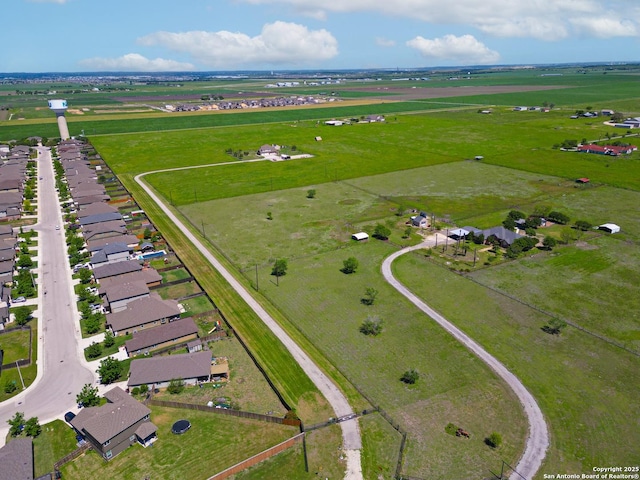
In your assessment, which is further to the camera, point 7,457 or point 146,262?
point 146,262

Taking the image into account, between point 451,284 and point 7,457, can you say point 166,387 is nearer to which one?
point 7,457

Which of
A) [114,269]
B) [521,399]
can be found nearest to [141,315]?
[114,269]

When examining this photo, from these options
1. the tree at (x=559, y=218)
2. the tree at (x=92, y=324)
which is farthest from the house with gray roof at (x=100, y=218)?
the tree at (x=559, y=218)

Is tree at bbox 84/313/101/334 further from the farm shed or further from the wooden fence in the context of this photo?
the farm shed

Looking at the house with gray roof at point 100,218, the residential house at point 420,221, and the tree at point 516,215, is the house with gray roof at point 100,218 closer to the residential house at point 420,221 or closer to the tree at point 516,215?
the residential house at point 420,221

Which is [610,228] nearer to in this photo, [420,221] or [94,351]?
[420,221]

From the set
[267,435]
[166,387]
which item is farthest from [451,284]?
[166,387]

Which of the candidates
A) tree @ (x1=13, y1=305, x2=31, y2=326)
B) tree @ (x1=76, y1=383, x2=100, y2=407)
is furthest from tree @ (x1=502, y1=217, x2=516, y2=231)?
tree @ (x1=13, y1=305, x2=31, y2=326)

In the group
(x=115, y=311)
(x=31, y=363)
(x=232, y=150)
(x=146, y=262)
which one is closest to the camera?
(x=31, y=363)
